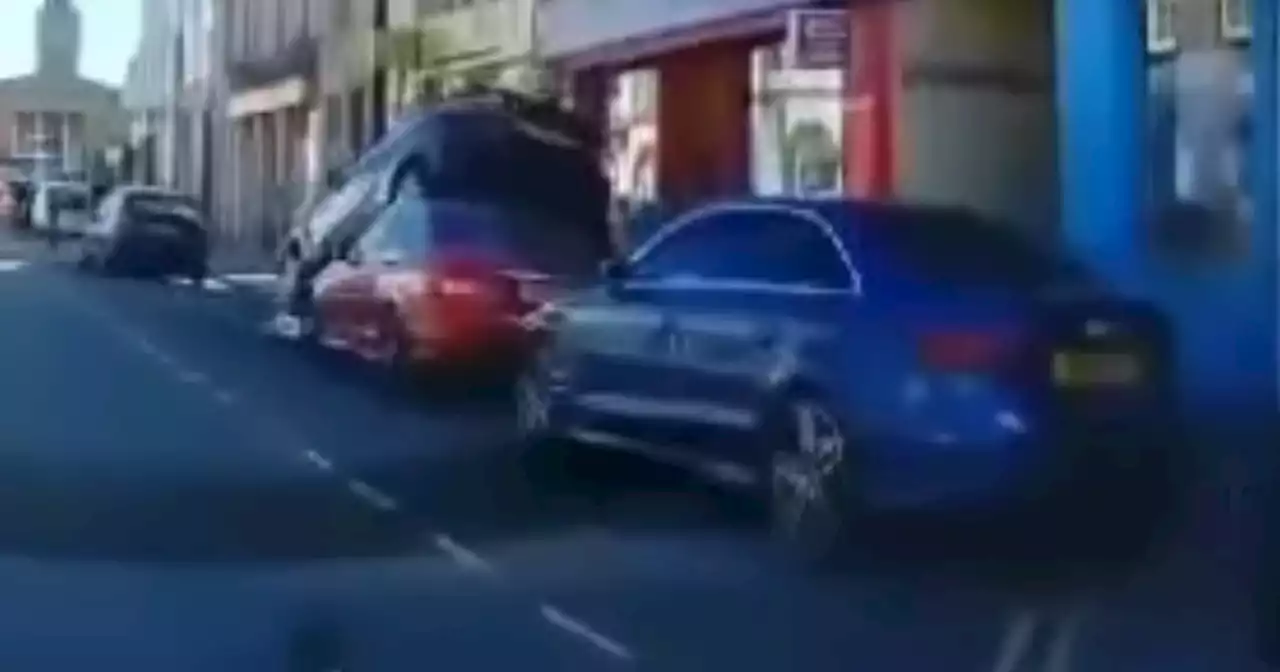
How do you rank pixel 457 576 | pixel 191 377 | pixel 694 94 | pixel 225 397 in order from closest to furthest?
pixel 457 576 → pixel 225 397 → pixel 191 377 → pixel 694 94

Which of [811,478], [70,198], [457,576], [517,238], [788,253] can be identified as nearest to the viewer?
[457,576]

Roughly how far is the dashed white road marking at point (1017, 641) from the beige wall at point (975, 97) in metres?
12.3

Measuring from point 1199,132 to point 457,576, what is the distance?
9.84 meters

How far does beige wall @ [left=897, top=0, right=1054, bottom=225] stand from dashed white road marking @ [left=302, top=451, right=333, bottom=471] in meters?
8.39

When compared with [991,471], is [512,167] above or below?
above

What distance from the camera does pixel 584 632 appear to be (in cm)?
1020

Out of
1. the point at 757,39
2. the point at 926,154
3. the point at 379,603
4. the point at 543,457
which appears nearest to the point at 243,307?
the point at 757,39

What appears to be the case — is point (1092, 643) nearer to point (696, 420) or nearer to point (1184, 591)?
point (1184, 591)

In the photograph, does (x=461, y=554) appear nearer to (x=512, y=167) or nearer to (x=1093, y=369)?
(x=1093, y=369)

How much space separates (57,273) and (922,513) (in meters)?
33.2

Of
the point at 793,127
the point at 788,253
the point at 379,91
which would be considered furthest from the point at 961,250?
the point at 379,91

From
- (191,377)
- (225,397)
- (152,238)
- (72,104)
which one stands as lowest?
(225,397)

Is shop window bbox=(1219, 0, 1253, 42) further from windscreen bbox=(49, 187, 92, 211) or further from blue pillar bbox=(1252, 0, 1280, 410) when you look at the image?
windscreen bbox=(49, 187, 92, 211)

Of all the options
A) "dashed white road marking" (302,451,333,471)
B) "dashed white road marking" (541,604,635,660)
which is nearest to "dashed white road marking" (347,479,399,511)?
"dashed white road marking" (302,451,333,471)
